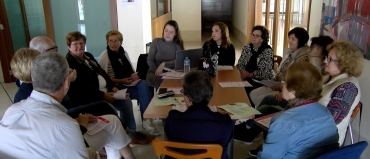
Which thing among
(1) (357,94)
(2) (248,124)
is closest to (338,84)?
(1) (357,94)

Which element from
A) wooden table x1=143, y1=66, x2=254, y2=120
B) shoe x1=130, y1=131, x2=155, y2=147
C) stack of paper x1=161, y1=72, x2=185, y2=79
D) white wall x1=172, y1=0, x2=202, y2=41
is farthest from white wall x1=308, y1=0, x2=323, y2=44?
white wall x1=172, y1=0, x2=202, y2=41

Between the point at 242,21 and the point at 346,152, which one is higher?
the point at 242,21

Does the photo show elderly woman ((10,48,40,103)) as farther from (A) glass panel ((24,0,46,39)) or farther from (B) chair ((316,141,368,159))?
(A) glass panel ((24,0,46,39))

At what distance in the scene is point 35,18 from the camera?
5.87 m

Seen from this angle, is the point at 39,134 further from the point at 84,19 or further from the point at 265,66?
the point at 84,19

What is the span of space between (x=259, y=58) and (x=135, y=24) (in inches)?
116

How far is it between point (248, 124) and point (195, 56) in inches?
35.3

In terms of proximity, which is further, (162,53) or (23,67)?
(162,53)

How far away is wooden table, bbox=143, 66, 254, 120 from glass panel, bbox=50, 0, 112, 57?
3.26 metres

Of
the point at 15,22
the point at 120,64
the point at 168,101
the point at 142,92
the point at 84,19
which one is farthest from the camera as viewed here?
the point at 84,19

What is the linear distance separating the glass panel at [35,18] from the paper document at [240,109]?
5.09 metres

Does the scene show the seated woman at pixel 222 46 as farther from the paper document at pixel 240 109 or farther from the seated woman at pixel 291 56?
the paper document at pixel 240 109

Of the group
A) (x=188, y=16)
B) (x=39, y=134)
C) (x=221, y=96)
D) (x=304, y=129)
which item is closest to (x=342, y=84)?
(x=304, y=129)

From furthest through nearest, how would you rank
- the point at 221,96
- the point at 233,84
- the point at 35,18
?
the point at 35,18
the point at 233,84
the point at 221,96
